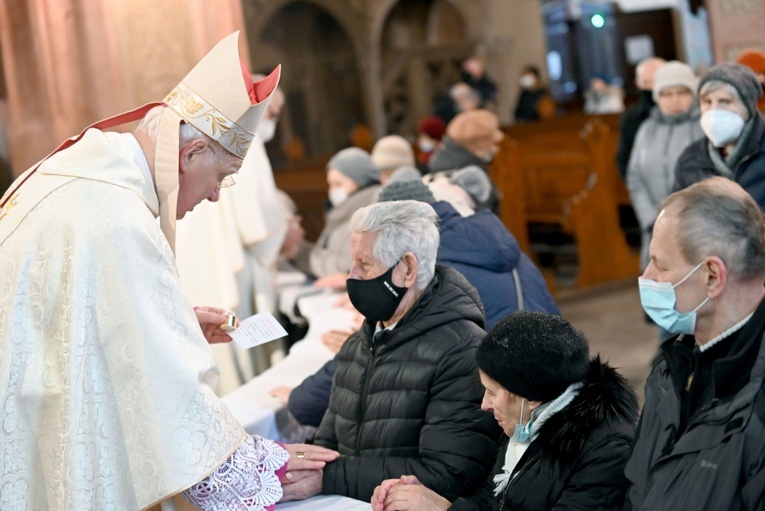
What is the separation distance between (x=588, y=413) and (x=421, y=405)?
0.57m

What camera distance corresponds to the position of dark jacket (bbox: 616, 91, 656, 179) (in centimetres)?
645

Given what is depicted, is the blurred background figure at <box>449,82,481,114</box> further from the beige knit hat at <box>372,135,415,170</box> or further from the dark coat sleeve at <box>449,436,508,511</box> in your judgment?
the dark coat sleeve at <box>449,436,508,511</box>

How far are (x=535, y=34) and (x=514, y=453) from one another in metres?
15.7

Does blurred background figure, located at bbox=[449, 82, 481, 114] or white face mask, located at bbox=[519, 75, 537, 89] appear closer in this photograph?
blurred background figure, located at bbox=[449, 82, 481, 114]

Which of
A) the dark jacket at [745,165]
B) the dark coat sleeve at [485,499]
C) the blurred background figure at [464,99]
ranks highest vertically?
the blurred background figure at [464,99]

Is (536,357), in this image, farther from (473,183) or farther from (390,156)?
(390,156)

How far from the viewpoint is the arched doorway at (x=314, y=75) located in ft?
53.9

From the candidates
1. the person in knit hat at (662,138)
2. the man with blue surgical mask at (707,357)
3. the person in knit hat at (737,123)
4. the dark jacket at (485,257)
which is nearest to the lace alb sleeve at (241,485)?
the man with blue surgical mask at (707,357)

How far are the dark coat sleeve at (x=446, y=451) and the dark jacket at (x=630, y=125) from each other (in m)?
3.92

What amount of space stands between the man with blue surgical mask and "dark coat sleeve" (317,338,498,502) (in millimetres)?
575

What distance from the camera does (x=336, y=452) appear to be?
292 centimetres

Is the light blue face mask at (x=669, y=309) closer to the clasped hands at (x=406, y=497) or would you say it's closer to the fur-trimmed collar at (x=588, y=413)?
the fur-trimmed collar at (x=588, y=413)

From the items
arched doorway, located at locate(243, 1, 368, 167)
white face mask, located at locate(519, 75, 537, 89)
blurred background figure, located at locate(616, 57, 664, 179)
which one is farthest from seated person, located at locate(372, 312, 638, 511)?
arched doorway, located at locate(243, 1, 368, 167)

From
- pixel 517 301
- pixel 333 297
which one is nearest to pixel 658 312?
pixel 517 301
